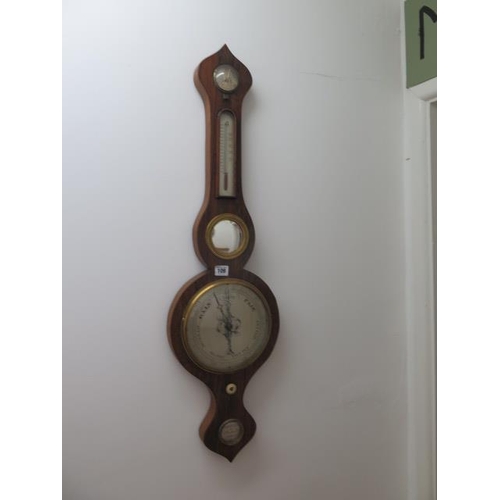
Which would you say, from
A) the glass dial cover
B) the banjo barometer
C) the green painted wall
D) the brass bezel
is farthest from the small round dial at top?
the green painted wall

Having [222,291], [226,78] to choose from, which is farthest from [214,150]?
[222,291]

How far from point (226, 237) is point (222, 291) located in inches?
5.7

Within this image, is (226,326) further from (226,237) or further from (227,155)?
(227,155)

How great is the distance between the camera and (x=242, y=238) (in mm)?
1199

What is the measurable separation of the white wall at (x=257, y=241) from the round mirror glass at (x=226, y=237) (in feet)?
0.24

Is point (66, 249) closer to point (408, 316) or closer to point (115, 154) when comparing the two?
point (115, 154)

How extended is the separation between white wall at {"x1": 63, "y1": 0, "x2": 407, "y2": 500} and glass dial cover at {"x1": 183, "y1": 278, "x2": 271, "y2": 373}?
A: 0.24ft

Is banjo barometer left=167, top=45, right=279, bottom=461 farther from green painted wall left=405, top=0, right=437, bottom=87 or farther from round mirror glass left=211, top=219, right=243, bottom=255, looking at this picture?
green painted wall left=405, top=0, right=437, bottom=87

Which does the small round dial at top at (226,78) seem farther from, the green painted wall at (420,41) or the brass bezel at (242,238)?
the green painted wall at (420,41)

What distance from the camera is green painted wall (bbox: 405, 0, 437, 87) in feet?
4.43

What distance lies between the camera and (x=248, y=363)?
1.20 m
